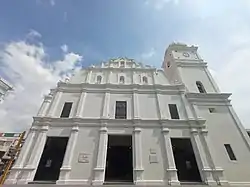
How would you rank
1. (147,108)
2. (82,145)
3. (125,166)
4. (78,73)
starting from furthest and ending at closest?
(78,73), (147,108), (125,166), (82,145)

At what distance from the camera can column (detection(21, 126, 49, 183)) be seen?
12.1 m

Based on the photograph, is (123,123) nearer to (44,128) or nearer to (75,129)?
(75,129)

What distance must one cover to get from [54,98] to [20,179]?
748 centimetres

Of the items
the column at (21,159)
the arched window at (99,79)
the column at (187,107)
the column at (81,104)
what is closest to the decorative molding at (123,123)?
the column at (187,107)

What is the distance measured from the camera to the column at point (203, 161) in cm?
1238

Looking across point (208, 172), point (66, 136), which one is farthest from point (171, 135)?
point (66, 136)

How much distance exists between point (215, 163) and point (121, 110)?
882 centimetres

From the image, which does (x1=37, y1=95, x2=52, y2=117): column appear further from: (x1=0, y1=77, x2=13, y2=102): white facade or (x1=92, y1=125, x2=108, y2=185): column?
(x1=92, y1=125, x2=108, y2=185): column

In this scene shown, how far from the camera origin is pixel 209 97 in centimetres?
1788

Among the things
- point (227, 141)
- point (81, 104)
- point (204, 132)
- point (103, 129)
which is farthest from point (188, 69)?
point (81, 104)

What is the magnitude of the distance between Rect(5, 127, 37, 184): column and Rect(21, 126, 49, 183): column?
398 mm

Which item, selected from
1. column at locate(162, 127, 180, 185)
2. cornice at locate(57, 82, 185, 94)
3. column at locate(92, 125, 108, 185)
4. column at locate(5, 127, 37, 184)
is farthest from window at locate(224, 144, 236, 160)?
column at locate(5, 127, 37, 184)

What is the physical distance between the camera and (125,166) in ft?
49.2

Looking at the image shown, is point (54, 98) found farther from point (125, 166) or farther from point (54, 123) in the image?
point (125, 166)
